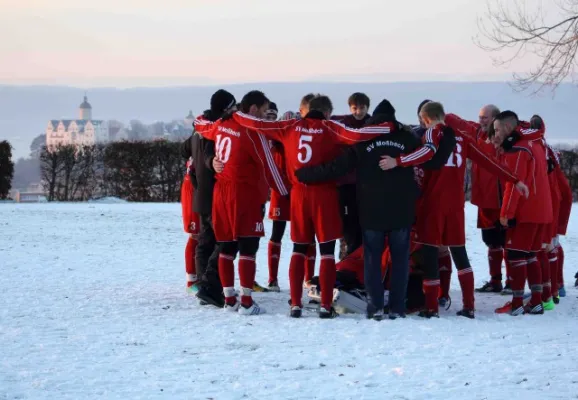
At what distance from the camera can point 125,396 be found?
5617 mm

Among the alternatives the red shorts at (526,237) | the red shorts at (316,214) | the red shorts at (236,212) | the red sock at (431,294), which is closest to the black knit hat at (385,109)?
the red shorts at (316,214)

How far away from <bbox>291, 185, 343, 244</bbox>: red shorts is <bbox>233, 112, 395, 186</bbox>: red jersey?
0.15m

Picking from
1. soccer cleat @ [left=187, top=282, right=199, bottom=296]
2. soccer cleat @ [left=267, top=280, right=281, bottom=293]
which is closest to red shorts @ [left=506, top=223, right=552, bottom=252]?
soccer cleat @ [left=267, top=280, right=281, bottom=293]

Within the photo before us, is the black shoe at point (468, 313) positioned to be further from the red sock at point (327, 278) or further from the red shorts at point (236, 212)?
the red shorts at point (236, 212)

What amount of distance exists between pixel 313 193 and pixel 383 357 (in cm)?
203

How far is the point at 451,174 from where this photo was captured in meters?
8.36

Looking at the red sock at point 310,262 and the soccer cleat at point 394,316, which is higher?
the red sock at point 310,262

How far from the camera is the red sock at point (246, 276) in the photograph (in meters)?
8.41

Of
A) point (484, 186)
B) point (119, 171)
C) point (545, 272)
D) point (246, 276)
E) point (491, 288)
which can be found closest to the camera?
point (246, 276)

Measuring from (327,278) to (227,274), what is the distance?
100cm

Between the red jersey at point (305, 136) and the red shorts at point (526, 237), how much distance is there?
174 centimetres

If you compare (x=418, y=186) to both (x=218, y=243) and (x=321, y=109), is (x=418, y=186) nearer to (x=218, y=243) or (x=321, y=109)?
(x=321, y=109)

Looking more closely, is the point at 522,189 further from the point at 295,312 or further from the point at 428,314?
the point at 295,312

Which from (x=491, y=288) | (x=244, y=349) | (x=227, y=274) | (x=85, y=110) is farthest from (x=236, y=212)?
(x=85, y=110)
